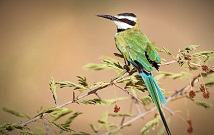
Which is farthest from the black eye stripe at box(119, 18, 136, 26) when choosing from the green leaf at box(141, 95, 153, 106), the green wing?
the green leaf at box(141, 95, 153, 106)

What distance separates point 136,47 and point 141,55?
11 centimetres

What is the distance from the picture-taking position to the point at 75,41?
8133 millimetres

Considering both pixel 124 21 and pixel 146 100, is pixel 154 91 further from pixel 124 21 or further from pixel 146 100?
pixel 124 21

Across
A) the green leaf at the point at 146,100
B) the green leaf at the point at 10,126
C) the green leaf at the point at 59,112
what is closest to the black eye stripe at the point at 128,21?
the green leaf at the point at 146,100

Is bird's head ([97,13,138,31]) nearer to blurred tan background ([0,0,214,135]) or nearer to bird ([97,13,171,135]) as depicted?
bird ([97,13,171,135])

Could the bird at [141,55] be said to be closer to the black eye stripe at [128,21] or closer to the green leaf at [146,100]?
the black eye stripe at [128,21]

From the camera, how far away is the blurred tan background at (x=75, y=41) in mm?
5918

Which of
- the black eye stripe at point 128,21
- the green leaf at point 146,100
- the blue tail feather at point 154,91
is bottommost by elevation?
the green leaf at point 146,100

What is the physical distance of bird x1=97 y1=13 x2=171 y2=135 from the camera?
6.26ft

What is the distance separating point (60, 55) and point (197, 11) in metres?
4.25

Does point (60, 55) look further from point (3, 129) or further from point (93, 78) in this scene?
point (3, 129)

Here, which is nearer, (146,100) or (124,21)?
(146,100)

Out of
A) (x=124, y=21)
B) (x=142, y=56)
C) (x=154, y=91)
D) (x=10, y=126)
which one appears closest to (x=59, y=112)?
(x=10, y=126)

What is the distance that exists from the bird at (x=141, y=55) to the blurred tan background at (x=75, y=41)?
274 cm
